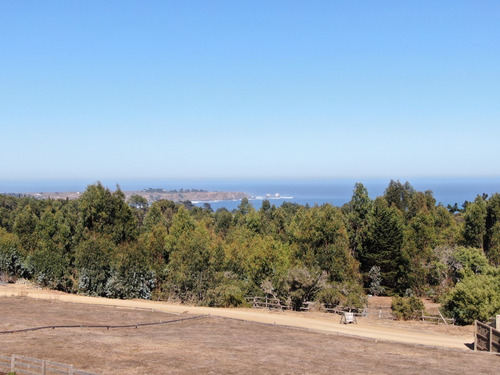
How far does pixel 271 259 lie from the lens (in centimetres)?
4331

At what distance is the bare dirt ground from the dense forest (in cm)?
700

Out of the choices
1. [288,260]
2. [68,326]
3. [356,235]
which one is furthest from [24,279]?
[356,235]

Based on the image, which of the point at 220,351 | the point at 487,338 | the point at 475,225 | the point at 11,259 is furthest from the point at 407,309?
the point at 11,259

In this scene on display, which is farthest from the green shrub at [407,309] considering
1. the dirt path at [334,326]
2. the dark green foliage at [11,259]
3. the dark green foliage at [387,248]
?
the dark green foliage at [11,259]

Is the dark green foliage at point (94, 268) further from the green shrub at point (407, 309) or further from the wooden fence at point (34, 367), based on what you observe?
the wooden fence at point (34, 367)

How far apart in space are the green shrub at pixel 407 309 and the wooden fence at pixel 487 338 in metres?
9.01

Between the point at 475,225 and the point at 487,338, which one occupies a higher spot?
the point at 475,225

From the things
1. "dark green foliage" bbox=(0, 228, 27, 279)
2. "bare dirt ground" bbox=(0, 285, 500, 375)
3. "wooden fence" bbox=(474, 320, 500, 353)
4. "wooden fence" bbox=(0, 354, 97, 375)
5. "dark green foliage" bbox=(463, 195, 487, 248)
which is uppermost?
"dark green foliage" bbox=(463, 195, 487, 248)

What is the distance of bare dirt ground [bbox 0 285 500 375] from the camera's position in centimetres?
1789

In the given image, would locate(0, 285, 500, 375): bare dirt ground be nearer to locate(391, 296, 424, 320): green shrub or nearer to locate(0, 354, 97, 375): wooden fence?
locate(0, 354, 97, 375): wooden fence

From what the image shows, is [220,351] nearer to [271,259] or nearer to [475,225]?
[271,259]

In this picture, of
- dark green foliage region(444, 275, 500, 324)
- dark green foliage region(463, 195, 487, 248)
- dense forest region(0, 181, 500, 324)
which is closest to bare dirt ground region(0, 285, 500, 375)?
dark green foliage region(444, 275, 500, 324)

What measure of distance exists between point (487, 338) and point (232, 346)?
11447 millimetres

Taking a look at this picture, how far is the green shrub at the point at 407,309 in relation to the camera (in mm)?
31844
